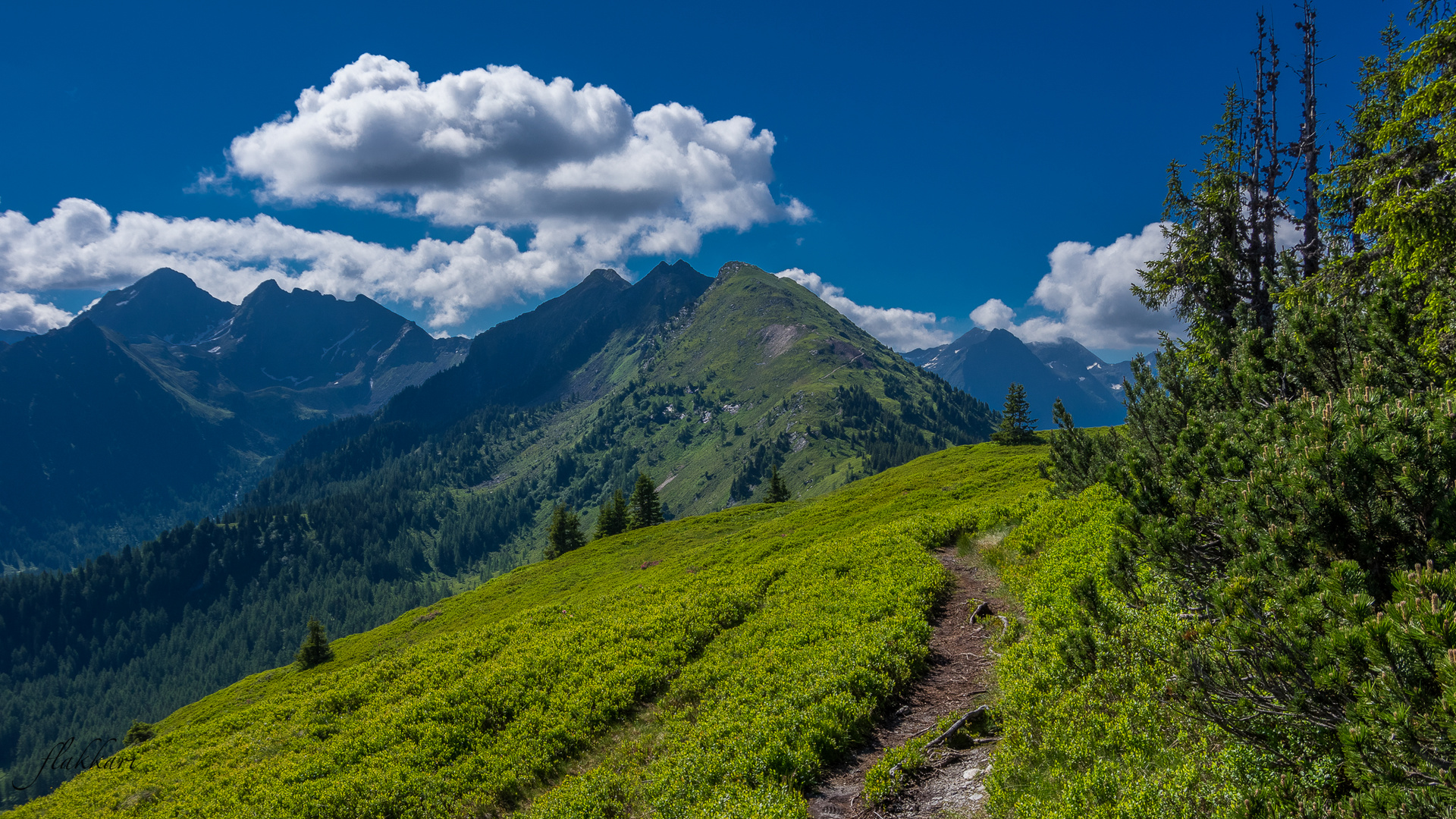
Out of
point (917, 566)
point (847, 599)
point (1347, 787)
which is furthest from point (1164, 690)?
point (917, 566)

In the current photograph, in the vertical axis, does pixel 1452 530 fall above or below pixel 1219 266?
below

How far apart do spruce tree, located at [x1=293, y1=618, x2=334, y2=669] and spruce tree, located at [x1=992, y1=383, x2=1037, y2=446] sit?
8336cm

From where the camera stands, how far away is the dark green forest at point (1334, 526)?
477cm

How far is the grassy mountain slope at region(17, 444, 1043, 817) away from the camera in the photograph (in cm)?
1334

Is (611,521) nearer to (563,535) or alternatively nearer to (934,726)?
(563,535)

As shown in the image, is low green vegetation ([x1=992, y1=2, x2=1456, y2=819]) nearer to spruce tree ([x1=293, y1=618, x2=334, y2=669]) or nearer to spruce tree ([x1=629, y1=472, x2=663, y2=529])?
spruce tree ([x1=293, y1=618, x2=334, y2=669])

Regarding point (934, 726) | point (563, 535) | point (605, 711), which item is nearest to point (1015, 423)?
point (563, 535)

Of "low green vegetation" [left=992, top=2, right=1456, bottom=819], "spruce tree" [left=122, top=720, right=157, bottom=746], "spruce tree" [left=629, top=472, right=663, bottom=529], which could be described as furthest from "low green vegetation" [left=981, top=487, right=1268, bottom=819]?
"spruce tree" [left=629, top=472, right=663, bottom=529]

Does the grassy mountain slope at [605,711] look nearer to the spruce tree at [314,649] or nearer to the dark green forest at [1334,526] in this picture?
the dark green forest at [1334,526]

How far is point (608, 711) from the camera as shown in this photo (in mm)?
18234

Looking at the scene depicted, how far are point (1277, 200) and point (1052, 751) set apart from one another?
29.1 meters

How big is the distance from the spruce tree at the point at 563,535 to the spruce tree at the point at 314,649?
130 ft

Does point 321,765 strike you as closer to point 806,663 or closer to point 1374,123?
point 806,663

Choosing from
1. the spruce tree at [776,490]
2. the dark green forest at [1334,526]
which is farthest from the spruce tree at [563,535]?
the dark green forest at [1334,526]
